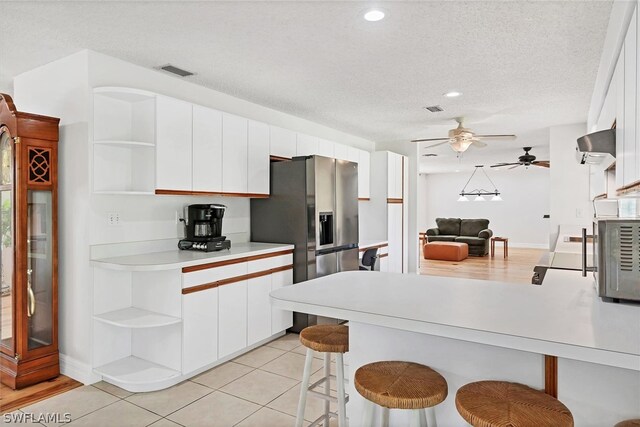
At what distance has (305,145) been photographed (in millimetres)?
4820

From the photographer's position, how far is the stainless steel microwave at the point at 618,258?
1.60 m

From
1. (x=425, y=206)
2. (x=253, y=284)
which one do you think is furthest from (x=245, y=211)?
(x=425, y=206)

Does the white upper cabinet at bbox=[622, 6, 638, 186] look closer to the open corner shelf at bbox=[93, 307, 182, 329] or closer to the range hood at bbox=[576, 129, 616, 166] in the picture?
the range hood at bbox=[576, 129, 616, 166]

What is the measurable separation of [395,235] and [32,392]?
4878 mm

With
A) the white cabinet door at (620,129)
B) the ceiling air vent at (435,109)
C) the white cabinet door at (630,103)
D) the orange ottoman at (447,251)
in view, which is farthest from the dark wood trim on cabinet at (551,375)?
the orange ottoman at (447,251)

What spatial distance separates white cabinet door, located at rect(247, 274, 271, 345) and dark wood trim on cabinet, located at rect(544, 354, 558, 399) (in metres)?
2.52

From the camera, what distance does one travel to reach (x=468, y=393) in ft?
4.62

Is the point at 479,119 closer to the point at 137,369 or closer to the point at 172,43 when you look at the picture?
the point at 172,43

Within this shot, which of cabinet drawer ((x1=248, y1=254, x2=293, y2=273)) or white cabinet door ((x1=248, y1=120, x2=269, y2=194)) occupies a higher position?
white cabinet door ((x1=248, y1=120, x2=269, y2=194))

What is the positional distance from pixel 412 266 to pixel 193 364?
181 inches

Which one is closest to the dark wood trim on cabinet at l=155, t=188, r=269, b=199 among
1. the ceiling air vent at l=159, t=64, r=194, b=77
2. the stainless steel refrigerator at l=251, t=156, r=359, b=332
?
the stainless steel refrigerator at l=251, t=156, r=359, b=332

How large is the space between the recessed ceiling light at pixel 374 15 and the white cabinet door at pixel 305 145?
232 centimetres

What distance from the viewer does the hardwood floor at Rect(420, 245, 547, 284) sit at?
7.39 m

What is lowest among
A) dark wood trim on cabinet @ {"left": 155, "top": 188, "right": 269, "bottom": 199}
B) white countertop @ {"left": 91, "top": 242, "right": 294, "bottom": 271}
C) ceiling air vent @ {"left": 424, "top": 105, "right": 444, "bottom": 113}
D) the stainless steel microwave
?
white countertop @ {"left": 91, "top": 242, "right": 294, "bottom": 271}
